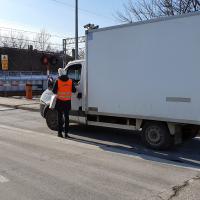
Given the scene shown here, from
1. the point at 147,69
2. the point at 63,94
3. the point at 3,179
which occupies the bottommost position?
the point at 3,179

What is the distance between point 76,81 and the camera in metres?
10.8

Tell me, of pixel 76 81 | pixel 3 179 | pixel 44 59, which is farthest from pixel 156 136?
pixel 44 59

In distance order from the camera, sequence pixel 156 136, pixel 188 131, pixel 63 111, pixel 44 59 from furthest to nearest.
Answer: pixel 44 59
pixel 63 111
pixel 188 131
pixel 156 136

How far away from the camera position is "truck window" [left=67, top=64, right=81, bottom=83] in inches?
425

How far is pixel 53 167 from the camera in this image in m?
7.10

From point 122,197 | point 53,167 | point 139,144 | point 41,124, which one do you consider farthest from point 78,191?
point 41,124

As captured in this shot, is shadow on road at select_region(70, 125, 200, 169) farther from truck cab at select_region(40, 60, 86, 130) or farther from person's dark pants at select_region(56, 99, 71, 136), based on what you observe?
truck cab at select_region(40, 60, 86, 130)

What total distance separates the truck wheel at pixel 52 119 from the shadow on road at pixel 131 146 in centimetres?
52

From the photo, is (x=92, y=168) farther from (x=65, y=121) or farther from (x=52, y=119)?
(x=52, y=119)

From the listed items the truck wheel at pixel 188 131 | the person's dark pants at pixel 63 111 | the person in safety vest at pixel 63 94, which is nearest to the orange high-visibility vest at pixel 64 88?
the person in safety vest at pixel 63 94

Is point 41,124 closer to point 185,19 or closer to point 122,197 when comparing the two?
point 185,19

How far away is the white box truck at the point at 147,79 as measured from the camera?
318 inches

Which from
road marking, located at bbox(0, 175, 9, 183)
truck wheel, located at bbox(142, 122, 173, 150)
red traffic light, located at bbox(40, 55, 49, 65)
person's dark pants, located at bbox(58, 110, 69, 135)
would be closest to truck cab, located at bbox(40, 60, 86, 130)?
person's dark pants, located at bbox(58, 110, 69, 135)

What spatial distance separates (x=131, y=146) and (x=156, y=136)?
2.41ft
